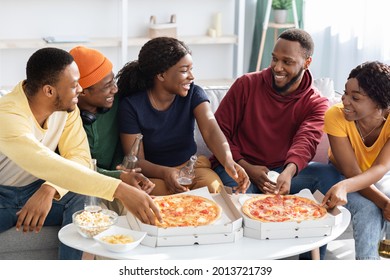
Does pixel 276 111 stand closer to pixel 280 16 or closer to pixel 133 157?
pixel 133 157

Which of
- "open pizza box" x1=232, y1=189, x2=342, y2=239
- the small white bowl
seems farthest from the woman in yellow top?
the small white bowl

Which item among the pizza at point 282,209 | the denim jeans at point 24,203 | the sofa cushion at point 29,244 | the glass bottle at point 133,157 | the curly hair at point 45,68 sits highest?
the curly hair at point 45,68

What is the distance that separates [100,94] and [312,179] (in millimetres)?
1029

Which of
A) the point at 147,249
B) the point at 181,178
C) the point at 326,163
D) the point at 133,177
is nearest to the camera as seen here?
the point at 147,249

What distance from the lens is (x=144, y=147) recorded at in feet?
11.9

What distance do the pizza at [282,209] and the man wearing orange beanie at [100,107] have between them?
640 mm

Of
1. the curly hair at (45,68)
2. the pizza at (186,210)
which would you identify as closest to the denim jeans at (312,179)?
the pizza at (186,210)

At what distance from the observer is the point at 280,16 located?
6.39 m

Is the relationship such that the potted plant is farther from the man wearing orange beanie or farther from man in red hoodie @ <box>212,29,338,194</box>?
the man wearing orange beanie

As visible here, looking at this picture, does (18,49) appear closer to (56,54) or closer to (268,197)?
(56,54)

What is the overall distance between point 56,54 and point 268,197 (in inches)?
39.5

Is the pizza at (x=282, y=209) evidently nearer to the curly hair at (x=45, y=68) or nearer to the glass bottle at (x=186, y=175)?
the glass bottle at (x=186, y=175)

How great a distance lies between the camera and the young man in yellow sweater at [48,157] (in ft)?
9.13

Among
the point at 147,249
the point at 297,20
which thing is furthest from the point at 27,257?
the point at 297,20
